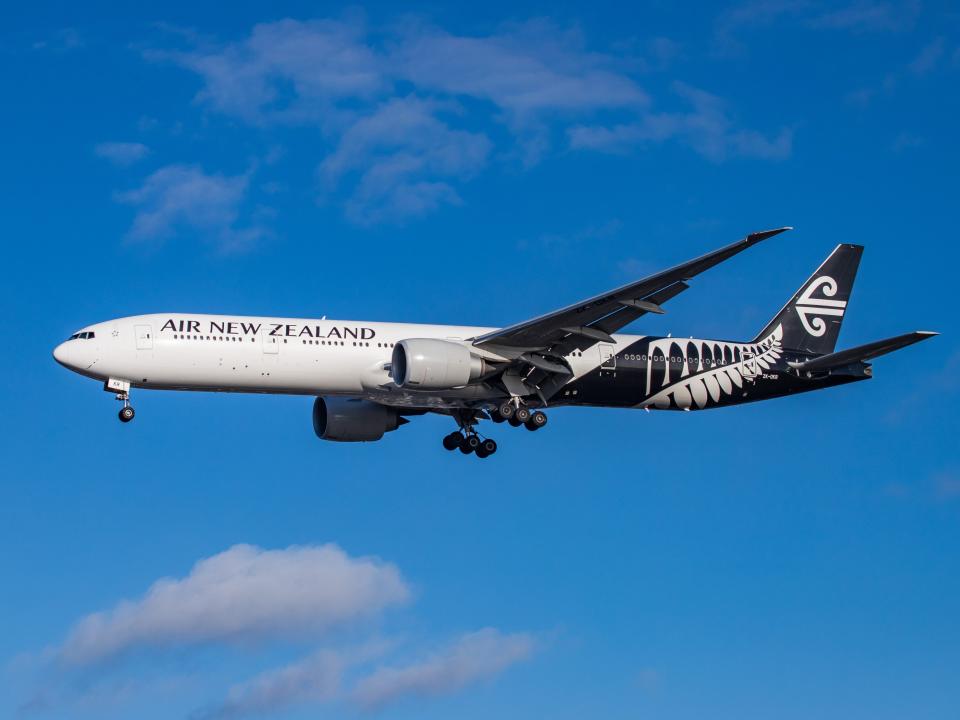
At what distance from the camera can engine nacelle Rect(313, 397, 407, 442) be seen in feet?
173

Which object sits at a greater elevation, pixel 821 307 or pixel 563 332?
pixel 821 307

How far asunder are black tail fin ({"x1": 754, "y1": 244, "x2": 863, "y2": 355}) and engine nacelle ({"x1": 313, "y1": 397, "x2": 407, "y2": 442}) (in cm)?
1446

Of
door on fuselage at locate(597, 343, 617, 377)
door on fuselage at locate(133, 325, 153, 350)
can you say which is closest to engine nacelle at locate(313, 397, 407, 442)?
door on fuselage at locate(597, 343, 617, 377)

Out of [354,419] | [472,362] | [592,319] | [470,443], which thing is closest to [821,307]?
[592,319]

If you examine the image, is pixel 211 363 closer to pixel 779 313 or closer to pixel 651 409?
pixel 651 409

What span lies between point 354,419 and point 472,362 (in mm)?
8060

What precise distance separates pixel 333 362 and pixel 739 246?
48.5 feet

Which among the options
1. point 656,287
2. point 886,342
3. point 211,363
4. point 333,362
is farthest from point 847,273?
point 211,363

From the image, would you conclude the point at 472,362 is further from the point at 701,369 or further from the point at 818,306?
the point at 818,306

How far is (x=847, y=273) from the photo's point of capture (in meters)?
55.7

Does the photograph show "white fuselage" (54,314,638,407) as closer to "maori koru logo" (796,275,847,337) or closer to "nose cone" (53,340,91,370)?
"nose cone" (53,340,91,370)

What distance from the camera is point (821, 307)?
5481 cm

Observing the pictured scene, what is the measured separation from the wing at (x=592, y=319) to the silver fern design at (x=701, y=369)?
3.98 meters

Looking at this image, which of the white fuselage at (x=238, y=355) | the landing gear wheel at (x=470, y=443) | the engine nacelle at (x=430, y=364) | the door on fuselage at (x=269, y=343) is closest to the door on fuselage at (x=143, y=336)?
the white fuselage at (x=238, y=355)
